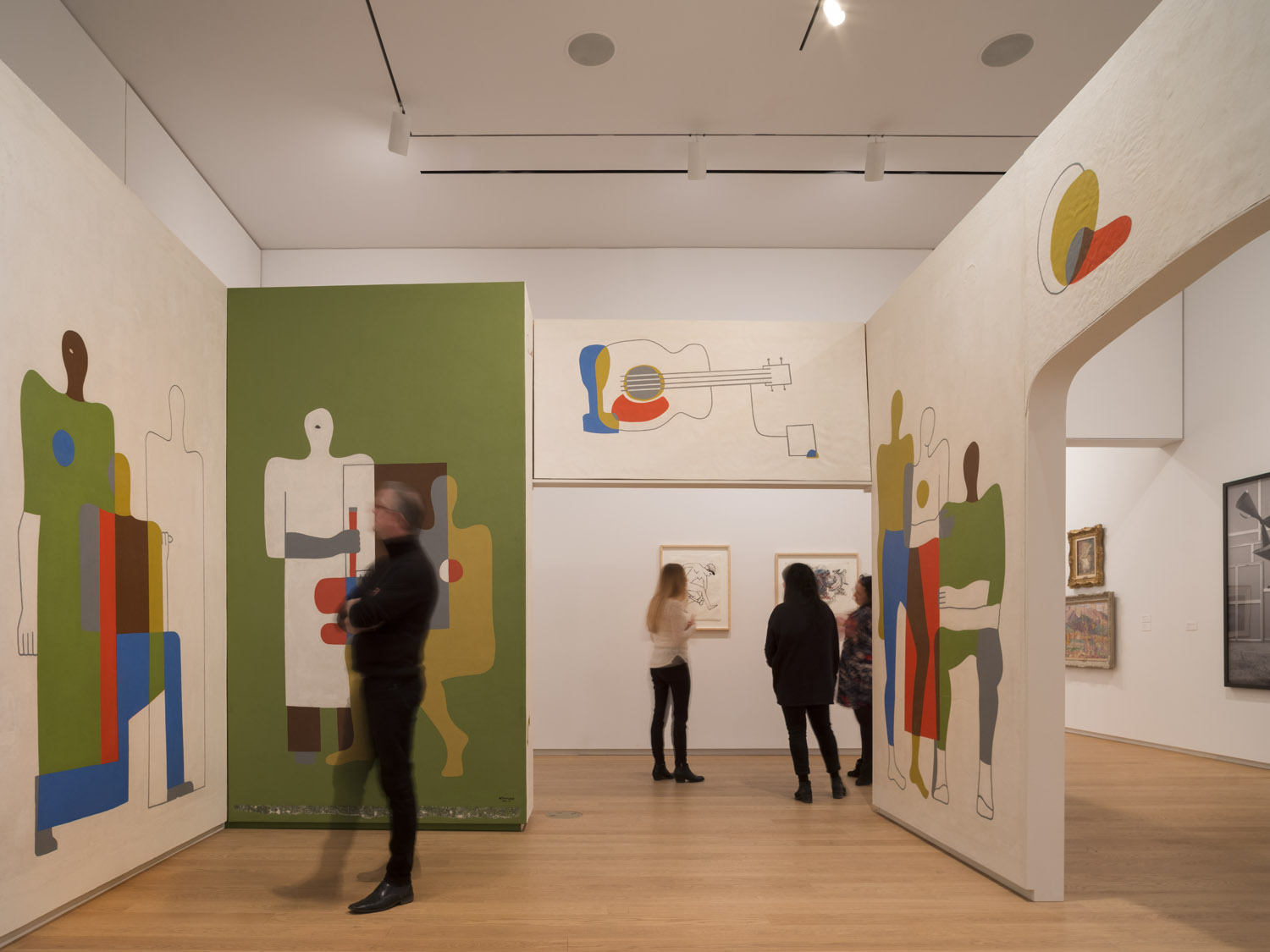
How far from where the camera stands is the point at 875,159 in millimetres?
6645

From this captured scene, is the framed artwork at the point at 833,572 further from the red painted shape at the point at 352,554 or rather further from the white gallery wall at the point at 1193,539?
the red painted shape at the point at 352,554

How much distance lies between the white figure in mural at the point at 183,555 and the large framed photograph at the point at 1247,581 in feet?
26.2

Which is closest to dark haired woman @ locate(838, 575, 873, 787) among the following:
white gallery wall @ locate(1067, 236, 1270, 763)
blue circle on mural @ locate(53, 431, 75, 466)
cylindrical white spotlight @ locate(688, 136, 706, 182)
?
cylindrical white spotlight @ locate(688, 136, 706, 182)

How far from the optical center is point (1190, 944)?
3.60 m

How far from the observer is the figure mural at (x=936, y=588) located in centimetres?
447

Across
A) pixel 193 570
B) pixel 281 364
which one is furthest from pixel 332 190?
pixel 193 570

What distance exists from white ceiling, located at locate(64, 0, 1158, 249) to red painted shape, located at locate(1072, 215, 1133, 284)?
2294 mm

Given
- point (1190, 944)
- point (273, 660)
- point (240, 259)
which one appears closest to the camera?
point (1190, 944)

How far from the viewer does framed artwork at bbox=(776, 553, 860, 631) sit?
27.8 feet

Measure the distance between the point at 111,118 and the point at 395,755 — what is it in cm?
443

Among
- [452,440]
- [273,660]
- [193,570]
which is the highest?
[452,440]

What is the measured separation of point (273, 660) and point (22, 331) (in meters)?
2.48

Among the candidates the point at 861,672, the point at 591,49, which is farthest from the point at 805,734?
the point at 591,49

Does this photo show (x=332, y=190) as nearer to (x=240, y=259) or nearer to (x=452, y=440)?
(x=240, y=259)
